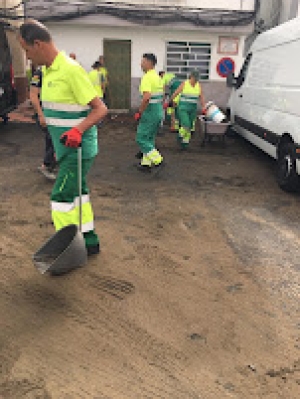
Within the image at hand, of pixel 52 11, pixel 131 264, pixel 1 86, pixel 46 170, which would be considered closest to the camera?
pixel 131 264

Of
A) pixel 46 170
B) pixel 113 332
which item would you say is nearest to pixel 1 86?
pixel 46 170

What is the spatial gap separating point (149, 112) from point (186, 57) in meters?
9.27

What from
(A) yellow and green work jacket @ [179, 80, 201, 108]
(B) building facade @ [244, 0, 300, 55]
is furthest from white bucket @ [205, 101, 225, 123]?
(B) building facade @ [244, 0, 300, 55]

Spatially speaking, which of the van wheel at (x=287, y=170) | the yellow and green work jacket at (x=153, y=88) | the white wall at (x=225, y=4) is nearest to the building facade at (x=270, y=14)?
the white wall at (x=225, y=4)

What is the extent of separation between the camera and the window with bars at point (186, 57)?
14984 mm

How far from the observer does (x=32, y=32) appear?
3.15 metres

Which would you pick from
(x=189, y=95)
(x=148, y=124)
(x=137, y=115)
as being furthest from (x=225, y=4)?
(x=137, y=115)

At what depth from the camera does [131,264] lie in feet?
13.0

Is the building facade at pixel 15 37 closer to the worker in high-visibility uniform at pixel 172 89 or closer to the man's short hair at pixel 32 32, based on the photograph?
the worker in high-visibility uniform at pixel 172 89

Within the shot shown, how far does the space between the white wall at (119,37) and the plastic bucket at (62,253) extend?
12.6 metres

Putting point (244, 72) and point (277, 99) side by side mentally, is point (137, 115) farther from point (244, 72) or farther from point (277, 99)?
point (244, 72)

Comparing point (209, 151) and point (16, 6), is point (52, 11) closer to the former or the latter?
point (16, 6)

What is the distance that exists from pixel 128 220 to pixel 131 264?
3.81ft

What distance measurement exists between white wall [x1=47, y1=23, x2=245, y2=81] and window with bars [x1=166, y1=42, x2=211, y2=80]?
0.20m
